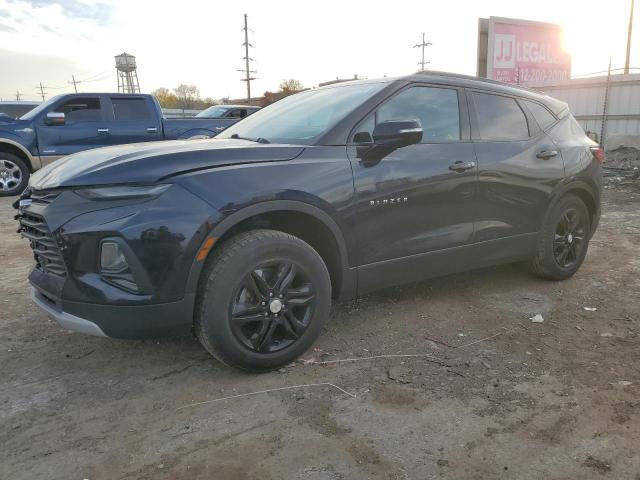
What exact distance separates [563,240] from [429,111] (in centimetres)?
189

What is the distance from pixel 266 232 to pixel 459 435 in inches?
57.5

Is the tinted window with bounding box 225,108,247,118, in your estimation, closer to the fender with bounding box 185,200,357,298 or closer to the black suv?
the black suv

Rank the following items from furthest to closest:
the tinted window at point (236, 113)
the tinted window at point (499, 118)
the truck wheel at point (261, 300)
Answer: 1. the tinted window at point (236, 113)
2. the tinted window at point (499, 118)
3. the truck wheel at point (261, 300)

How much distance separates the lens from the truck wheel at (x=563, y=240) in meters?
4.53

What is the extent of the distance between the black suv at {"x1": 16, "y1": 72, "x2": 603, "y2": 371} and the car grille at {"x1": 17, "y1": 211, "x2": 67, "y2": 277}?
16 millimetres

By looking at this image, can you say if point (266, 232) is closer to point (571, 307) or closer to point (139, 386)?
point (139, 386)

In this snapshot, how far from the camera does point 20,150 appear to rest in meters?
9.95

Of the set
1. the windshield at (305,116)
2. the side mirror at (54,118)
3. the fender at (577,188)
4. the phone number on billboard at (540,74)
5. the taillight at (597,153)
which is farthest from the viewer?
the phone number on billboard at (540,74)

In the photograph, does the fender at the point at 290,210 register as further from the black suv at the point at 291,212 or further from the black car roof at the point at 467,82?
the black car roof at the point at 467,82

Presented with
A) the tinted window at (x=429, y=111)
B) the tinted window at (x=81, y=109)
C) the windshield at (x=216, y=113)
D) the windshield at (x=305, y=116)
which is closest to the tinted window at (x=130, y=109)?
the tinted window at (x=81, y=109)

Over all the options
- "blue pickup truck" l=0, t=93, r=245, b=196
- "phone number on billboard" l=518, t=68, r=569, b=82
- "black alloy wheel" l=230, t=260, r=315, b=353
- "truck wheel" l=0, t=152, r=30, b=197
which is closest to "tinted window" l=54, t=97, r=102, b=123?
"blue pickup truck" l=0, t=93, r=245, b=196

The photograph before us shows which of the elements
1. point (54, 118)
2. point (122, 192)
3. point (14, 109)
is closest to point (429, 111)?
point (122, 192)

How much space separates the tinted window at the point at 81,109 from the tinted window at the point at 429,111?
8.61 m

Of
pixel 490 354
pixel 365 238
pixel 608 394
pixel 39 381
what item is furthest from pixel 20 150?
pixel 608 394
